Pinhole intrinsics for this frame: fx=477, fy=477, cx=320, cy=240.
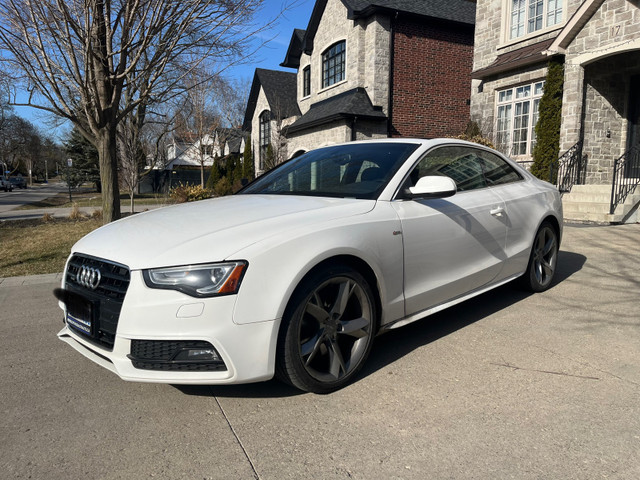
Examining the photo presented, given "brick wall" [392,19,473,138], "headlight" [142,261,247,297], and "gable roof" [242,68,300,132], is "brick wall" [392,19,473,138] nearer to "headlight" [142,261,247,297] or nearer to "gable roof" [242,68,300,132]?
"gable roof" [242,68,300,132]

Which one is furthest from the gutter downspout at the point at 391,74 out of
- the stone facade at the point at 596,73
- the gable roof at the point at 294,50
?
the gable roof at the point at 294,50

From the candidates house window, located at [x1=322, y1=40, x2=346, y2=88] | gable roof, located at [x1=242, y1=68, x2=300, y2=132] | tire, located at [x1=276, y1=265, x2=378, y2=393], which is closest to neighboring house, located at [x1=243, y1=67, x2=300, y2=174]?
gable roof, located at [x1=242, y1=68, x2=300, y2=132]

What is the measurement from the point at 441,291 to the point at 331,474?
179 centimetres

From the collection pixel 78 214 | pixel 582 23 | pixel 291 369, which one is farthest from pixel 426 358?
pixel 78 214

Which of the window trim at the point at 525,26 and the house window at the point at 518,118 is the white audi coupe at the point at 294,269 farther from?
the window trim at the point at 525,26

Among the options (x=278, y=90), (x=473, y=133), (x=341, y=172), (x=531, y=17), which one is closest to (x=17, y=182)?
(x=278, y=90)

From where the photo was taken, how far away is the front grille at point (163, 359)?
8.19 ft

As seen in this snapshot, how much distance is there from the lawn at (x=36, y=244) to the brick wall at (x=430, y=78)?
11.3 meters

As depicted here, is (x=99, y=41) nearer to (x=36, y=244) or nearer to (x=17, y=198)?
(x=36, y=244)

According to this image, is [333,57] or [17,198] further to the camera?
[17,198]

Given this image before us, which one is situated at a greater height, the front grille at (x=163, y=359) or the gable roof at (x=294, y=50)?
the gable roof at (x=294, y=50)

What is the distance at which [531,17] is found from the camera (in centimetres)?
1349

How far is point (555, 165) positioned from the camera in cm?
1212

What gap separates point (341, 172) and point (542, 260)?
2585 millimetres
